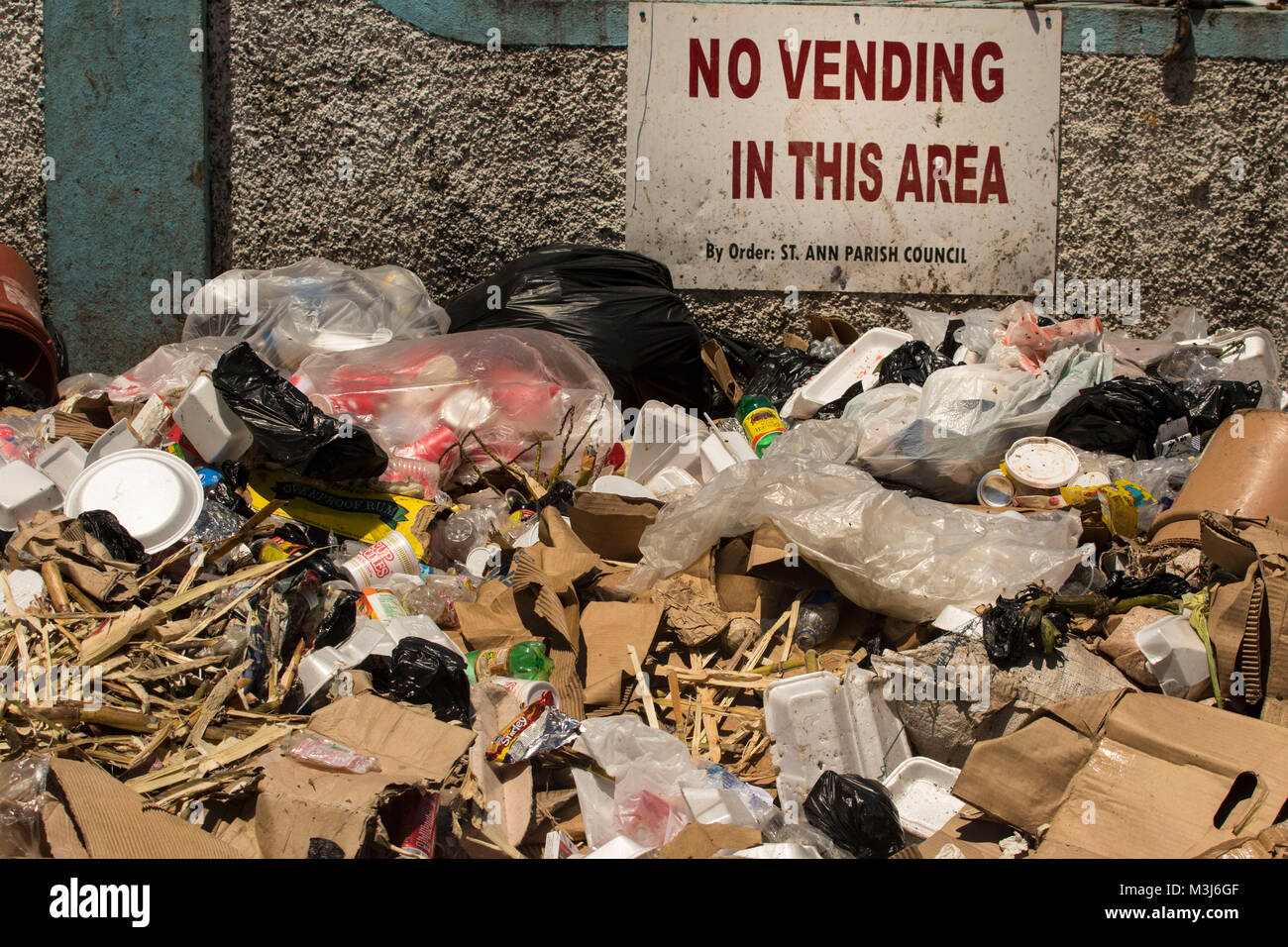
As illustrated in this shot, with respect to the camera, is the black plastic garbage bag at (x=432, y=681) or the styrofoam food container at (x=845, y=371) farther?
the styrofoam food container at (x=845, y=371)

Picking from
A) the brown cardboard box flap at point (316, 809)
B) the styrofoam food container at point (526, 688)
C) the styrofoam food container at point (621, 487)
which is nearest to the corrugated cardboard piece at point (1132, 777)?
the styrofoam food container at point (526, 688)

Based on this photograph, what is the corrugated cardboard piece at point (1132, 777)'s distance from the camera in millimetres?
2113

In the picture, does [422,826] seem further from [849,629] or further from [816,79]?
[816,79]

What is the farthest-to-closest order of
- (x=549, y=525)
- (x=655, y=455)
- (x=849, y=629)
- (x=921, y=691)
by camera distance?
(x=655, y=455)
(x=549, y=525)
(x=849, y=629)
(x=921, y=691)

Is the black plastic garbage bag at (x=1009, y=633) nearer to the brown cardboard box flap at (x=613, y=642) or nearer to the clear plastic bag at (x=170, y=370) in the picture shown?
the brown cardboard box flap at (x=613, y=642)

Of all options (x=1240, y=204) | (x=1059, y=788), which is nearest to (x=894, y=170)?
(x=1240, y=204)

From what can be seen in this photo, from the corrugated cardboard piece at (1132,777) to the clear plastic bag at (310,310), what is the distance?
8.98 feet

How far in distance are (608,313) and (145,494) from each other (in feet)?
5.94

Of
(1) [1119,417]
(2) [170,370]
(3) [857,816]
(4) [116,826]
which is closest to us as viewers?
(4) [116,826]

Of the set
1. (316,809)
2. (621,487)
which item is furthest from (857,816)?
(621,487)

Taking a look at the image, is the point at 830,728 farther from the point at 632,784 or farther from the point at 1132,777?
the point at 1132,777

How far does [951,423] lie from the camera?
349cm

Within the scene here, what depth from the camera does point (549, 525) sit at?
126 inches

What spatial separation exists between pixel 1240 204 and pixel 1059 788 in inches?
134
